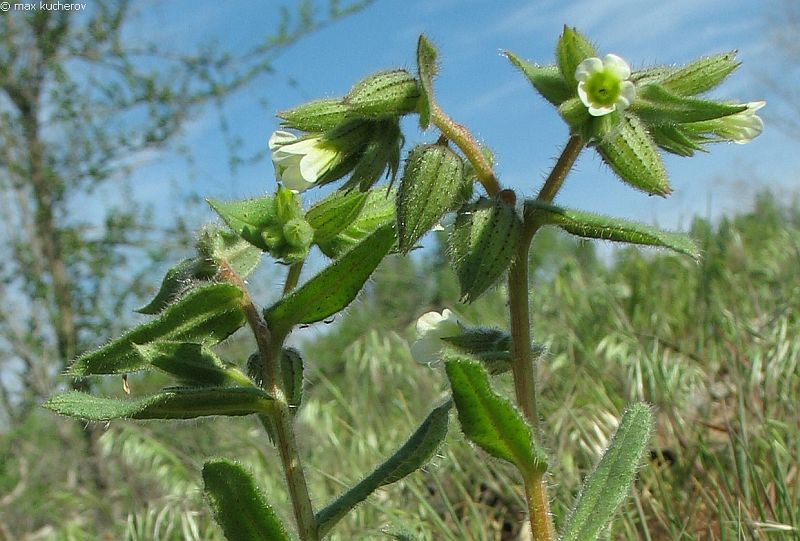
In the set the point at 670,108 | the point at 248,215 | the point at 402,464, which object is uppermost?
the point at 248,215

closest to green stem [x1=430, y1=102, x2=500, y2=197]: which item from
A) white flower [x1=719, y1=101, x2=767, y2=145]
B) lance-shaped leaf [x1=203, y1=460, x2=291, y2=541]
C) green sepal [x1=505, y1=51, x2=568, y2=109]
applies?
green sepal [x1=505, y1=51, x2=568, y2=109]

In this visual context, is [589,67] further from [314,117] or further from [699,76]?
[314,117]

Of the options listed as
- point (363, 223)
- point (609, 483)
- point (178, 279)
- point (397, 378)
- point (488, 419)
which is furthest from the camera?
A: point (397, 378)

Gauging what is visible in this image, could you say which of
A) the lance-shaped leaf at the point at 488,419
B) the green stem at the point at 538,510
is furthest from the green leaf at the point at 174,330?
the green stem at the point at 538,510

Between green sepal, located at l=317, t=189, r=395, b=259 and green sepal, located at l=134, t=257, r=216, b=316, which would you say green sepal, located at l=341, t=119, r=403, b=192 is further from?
green sepal, located at l=134, t=257, r=216, b=316

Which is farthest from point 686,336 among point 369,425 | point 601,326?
point 369,425

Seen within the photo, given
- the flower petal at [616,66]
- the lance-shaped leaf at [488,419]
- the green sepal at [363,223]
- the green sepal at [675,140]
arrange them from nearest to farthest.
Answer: the lance-shaped leaf at [488,419] → the flower petal at [616,66] → the green sepal at [675,140] → the green sepal at [363,223]

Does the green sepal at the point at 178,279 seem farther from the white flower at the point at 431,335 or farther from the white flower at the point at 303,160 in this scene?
the white flower at the point at 431,335

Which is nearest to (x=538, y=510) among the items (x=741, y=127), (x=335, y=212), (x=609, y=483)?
(x=609, y=483)
